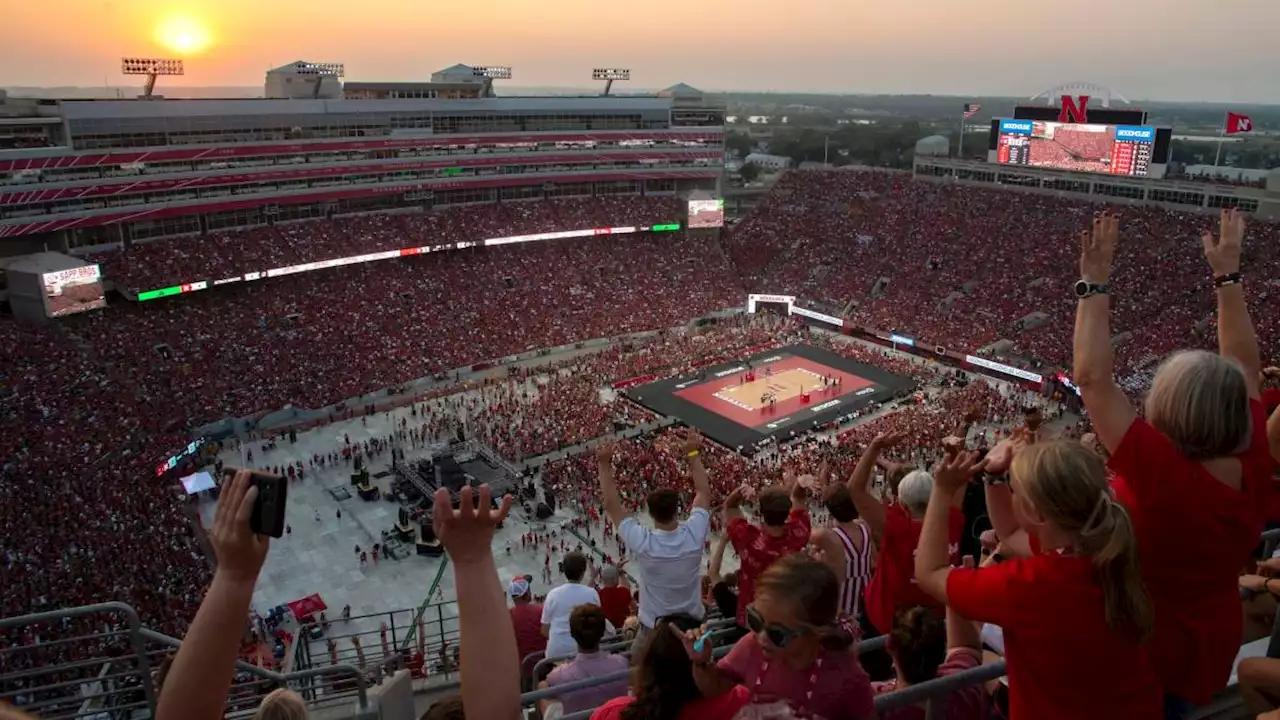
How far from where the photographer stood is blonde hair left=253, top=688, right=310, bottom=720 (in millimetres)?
2777

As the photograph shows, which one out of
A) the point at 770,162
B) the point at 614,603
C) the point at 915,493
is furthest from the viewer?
the point at 770,162

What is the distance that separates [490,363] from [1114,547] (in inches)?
1299

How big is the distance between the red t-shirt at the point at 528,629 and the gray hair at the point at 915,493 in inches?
132

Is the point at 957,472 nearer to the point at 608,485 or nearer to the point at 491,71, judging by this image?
the point at 608,485

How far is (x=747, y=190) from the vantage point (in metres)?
85.4

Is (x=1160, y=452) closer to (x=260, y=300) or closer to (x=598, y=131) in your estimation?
(x=260, y=300)

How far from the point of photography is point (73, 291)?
29.7m

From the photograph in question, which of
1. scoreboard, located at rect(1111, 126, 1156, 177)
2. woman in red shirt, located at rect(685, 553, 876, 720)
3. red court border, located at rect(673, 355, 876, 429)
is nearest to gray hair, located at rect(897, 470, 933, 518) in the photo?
woman in red shirt, located at rect(685, 553, 876, 720)

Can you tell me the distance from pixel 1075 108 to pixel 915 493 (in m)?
45.4

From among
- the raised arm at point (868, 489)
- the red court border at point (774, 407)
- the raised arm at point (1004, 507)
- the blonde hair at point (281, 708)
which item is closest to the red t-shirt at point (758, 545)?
the raised arm at point (868, 489)

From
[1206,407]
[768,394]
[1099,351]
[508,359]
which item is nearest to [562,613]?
[1099,351]

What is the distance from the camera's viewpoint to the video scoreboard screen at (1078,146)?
41.2 meters

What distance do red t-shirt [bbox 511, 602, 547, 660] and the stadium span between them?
512 mm

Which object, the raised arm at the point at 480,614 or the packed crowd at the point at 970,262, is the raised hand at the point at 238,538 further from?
the packed crowd at the point at 970,262
